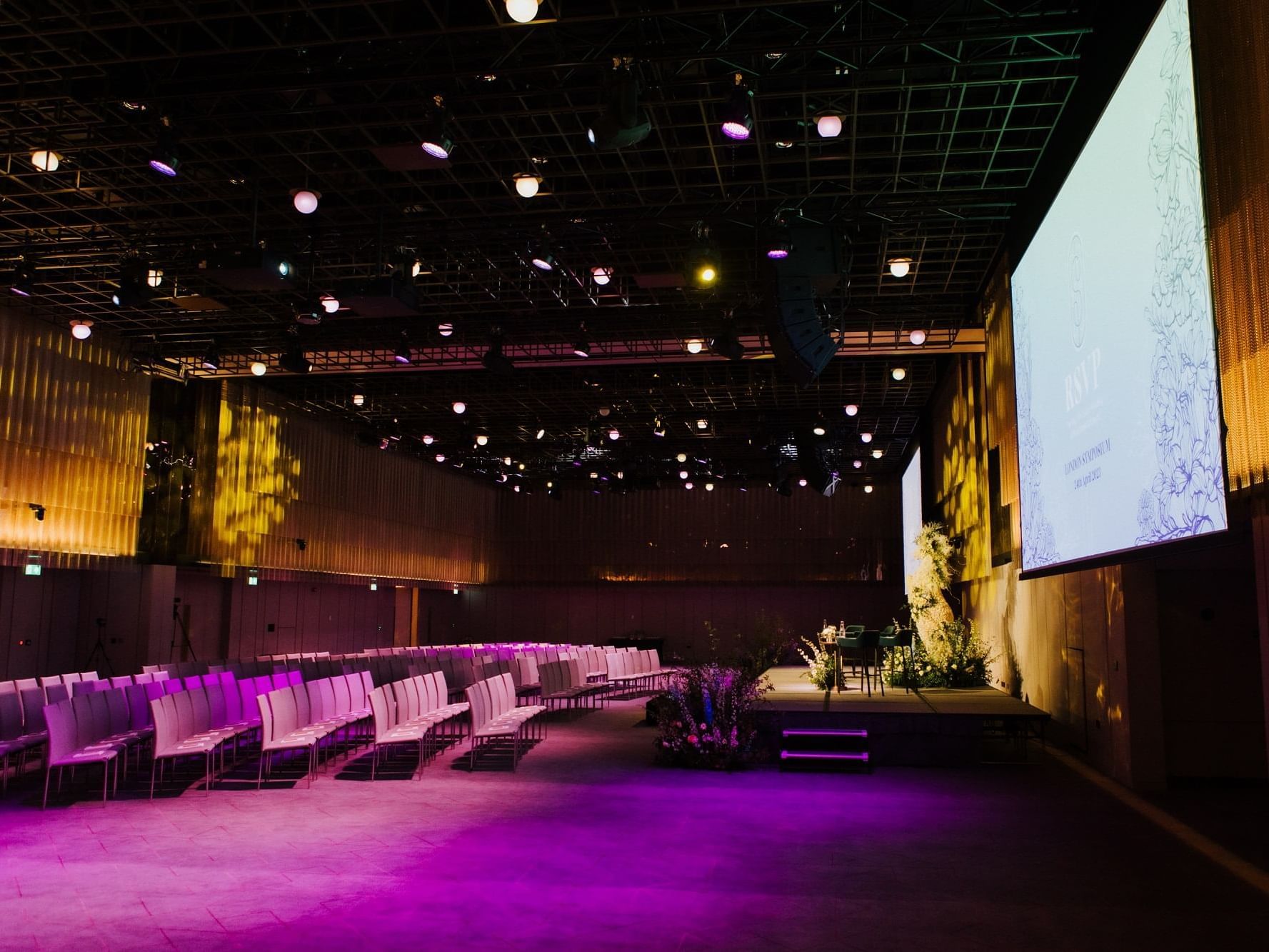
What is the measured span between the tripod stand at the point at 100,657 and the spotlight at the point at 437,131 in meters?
13.0

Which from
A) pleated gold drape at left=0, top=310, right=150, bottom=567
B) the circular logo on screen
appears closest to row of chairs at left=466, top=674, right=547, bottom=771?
the circular logo on screen

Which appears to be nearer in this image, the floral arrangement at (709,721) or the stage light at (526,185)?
the stage light at (526,185)

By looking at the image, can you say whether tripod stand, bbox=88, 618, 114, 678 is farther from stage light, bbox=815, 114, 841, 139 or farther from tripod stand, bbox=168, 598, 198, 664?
stage light, bbox=815, 114, 841, 139

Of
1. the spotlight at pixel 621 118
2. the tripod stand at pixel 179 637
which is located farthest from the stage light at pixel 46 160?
the tripod stand at pixel 179 637

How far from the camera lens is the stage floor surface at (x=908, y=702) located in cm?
1030

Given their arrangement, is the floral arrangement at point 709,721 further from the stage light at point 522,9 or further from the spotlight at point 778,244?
the stage light at point 522,9

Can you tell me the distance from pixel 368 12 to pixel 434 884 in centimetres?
652

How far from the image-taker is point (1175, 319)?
5117 millimetres

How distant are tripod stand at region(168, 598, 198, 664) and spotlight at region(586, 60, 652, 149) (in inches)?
572

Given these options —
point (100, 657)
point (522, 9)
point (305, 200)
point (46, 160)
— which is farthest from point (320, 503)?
point (522, 9)

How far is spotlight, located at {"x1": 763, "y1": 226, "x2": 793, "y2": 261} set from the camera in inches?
391

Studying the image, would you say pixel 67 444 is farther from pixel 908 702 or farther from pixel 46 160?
pixel 908 702

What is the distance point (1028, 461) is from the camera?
9.35m

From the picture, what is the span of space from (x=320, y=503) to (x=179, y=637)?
4.93 m
